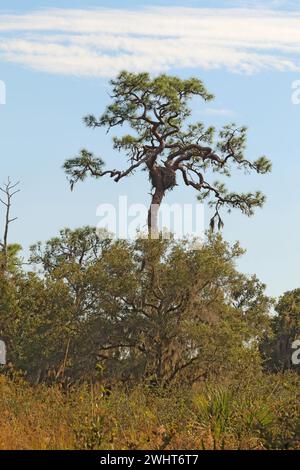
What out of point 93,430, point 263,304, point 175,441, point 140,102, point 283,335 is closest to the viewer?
point 93,430

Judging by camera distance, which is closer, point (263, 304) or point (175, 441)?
point (175, 441)

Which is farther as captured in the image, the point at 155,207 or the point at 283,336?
the point at 283,336

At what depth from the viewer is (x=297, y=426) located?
12.1 m

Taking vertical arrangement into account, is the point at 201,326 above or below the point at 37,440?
above

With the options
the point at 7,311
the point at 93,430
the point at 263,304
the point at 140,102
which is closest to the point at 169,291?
the point at 263,304

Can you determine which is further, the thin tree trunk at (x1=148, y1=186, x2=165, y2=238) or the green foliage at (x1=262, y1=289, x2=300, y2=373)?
the green foliage at (x1=262, y1=289, x2=300, y2=373)

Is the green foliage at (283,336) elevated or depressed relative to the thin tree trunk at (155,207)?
depressed

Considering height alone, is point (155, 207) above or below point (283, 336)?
above

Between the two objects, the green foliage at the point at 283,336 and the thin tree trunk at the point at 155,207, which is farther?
the green foliage at the point at 283,336

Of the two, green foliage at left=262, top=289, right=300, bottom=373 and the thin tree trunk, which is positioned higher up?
the thin tree trunk
